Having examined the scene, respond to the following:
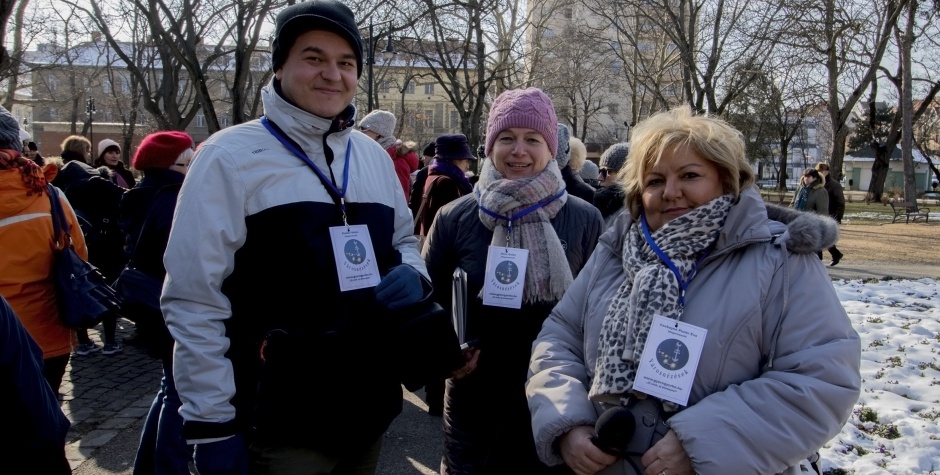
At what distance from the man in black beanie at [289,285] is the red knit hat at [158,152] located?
1.92 meters

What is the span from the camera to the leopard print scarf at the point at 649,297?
6.62 ft

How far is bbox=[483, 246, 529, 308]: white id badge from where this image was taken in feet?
9.73

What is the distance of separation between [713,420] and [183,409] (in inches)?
59.5

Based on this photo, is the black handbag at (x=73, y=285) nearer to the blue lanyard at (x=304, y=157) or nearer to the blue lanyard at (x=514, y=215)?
the blue lanyard at (x=304, y=157)

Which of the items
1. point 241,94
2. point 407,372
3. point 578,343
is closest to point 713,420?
point 578,343

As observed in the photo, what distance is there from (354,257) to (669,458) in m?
1.11

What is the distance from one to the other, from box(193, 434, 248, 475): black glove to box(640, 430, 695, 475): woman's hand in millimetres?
1216

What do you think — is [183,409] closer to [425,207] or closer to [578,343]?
[578,343]

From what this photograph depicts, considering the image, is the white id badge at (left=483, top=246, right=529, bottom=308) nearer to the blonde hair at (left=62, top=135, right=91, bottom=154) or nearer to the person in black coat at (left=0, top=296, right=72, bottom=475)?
the person in black coat at (left=0, top=296, right=72, bottom=475)

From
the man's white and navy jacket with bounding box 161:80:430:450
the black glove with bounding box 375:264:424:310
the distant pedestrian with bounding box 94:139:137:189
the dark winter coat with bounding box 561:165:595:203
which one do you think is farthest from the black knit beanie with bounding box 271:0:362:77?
the distant pedestrian with bounding box 94:139:137:189

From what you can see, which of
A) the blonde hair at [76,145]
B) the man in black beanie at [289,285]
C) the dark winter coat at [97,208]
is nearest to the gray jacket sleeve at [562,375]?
the man in black beanie at [289,285]

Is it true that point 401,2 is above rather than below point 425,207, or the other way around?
above

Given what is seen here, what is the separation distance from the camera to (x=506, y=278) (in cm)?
298

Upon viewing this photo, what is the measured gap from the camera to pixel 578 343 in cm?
236
